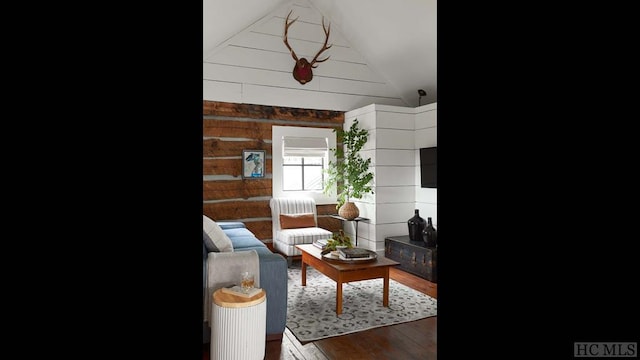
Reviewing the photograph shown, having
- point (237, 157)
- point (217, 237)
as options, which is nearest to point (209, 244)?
point (217, 237)

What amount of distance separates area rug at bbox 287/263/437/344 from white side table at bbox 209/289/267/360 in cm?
55

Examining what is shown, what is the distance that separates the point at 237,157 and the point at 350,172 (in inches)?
58.3

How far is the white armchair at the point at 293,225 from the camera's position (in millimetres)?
4484

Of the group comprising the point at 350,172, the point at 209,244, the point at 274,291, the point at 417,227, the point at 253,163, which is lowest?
the point at 274,291

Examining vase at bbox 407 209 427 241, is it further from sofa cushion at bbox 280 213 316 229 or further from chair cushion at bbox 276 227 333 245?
sofa cushion at bbox 280 213 316 229

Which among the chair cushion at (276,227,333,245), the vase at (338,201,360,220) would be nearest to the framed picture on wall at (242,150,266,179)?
the chair cushion at (276,227,333,245)

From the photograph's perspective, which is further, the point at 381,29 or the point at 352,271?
the point at 381,29

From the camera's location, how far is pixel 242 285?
7.52ft

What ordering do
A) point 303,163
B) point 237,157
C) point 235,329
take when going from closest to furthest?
1. point 235,329
2. point 237,157
3. point 303,163

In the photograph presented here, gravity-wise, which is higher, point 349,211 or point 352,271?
point 349,211

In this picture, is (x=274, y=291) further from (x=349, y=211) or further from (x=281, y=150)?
(x=281, y=150)

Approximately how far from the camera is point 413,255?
14.3ft
